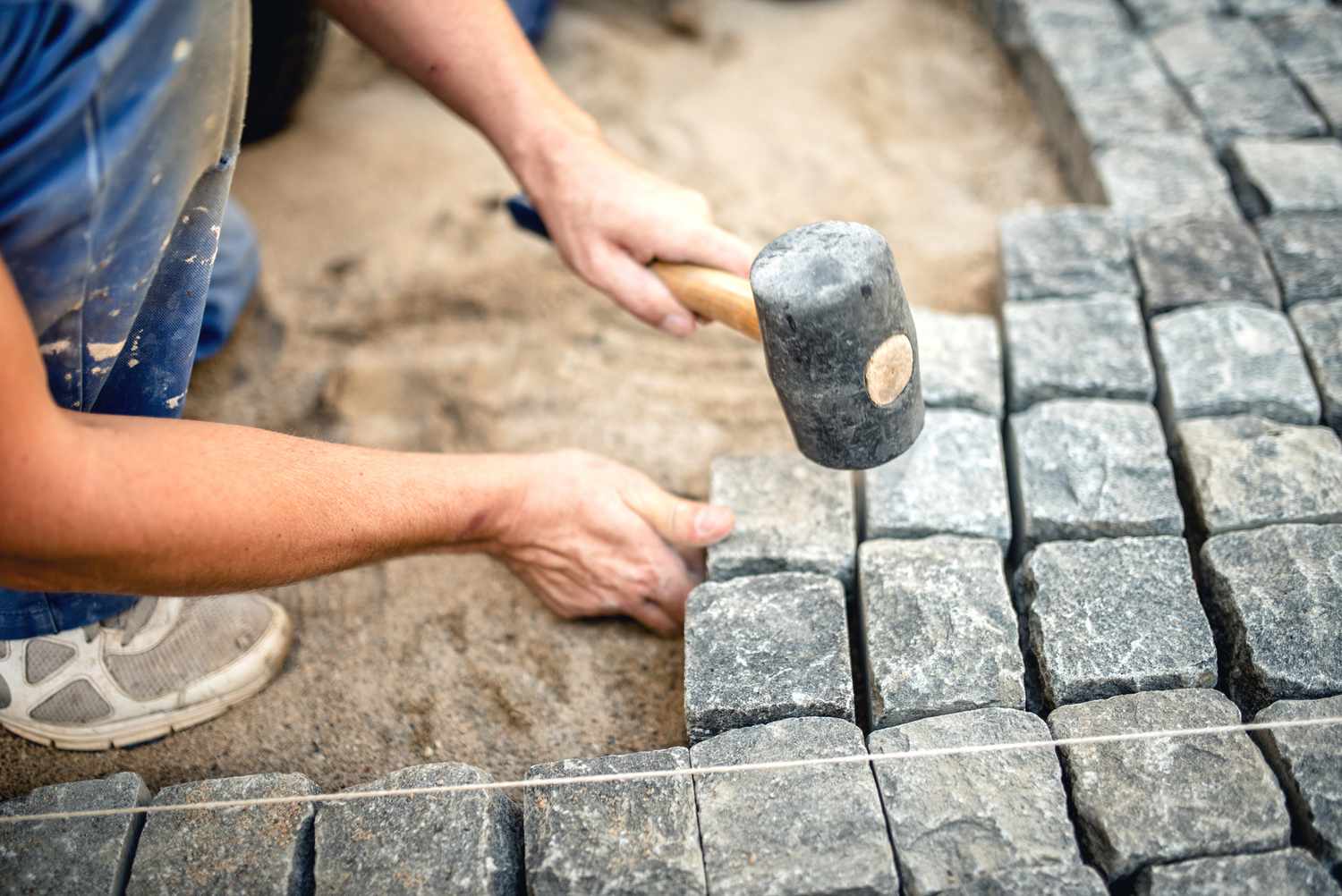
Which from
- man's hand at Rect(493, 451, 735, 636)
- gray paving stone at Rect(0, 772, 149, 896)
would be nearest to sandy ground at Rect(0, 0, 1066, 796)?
man's hand at Rect(493, 451, 735, 636)

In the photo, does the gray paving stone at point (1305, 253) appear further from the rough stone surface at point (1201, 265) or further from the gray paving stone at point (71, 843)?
the gray paving stone at point (71, 843)

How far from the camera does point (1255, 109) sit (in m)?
3.12

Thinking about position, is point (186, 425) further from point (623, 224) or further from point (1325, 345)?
point (1325, 345)

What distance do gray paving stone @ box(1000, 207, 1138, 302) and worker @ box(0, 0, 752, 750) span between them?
91 cm

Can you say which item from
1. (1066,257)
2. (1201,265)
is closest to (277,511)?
(1066,257)

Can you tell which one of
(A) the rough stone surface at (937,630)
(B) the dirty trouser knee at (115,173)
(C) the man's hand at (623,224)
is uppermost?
(B) the dirty trouser knee at (115,173)

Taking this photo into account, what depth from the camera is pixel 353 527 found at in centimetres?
182

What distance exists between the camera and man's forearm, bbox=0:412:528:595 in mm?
1445

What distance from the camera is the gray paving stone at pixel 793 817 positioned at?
1689mm

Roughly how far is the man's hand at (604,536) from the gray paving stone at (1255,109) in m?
2.04

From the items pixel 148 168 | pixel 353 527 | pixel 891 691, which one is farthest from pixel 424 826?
pixel 148 168

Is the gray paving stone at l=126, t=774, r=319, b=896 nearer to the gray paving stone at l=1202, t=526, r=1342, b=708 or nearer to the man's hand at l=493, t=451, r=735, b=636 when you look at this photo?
the man's hand at l=493, t=451, r=735, b=636

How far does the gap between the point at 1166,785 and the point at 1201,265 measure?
1.45m

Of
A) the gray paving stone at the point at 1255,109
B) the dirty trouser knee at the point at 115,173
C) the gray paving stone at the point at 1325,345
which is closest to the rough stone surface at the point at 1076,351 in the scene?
the gray paving stone at the point at 1325,345
